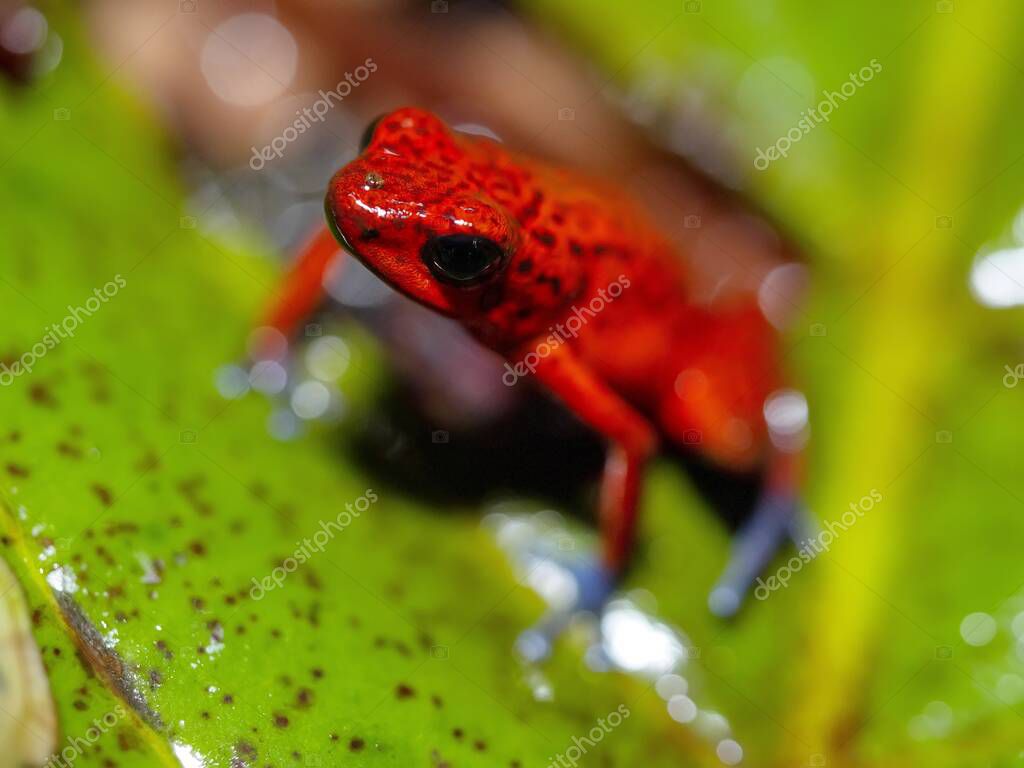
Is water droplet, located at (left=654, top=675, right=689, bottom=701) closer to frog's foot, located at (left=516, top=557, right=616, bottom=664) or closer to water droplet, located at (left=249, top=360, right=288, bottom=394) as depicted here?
frog's foot, located at (left=516, top=557, right=616, bottom=664)

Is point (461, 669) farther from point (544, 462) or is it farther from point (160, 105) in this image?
point (160, 105)

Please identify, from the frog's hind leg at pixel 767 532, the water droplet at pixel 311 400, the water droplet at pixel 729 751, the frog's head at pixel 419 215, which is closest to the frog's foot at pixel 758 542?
the frog's hind leg at pixel 767 532

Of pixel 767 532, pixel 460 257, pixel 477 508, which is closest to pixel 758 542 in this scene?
pixel 767 532

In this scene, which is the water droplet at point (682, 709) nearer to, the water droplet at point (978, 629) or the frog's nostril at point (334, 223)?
the water droplet at point (978, 629)

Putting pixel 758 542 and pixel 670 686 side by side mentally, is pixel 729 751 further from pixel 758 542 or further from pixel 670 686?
pixel 758 542

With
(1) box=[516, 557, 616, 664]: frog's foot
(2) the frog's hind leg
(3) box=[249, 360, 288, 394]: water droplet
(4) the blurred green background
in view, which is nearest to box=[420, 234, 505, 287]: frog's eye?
(4) the blurred green background

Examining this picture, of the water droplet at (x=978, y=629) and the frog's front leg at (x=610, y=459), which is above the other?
the water droplet at (x=978, y=629)
